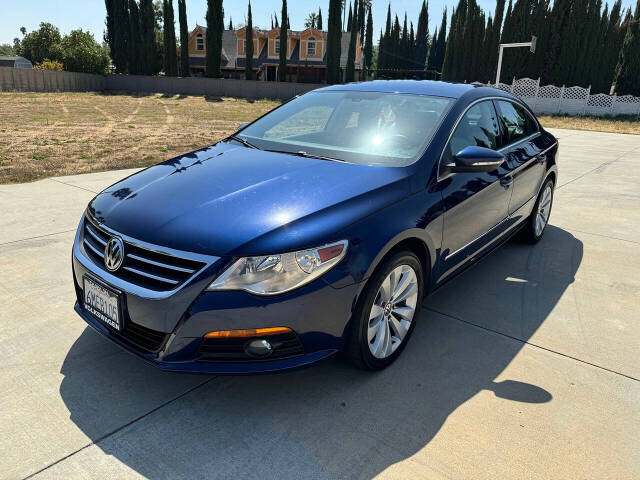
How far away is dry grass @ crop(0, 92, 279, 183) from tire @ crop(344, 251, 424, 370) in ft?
21.6

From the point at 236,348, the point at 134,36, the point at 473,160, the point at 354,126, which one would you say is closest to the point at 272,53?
the point at 134,36

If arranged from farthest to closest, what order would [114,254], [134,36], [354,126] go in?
[134,36]
[354,126]
[114,254]

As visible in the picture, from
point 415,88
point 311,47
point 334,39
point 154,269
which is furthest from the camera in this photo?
point 311,47

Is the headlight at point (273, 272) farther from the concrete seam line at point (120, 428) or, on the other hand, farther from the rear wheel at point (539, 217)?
the rear wheel at point (539, 217)

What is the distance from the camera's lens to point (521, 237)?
521cm

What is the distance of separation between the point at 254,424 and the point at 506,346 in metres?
1.74

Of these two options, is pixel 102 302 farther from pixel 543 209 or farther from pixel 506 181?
pixel 543 209

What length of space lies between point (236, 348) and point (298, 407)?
0.51 meters

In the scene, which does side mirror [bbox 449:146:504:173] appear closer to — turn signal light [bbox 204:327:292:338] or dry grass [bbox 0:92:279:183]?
turn signal light [bbox 204:327:292:338]

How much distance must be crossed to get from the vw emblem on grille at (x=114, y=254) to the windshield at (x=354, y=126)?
1384 millimetres

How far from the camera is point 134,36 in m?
41.5

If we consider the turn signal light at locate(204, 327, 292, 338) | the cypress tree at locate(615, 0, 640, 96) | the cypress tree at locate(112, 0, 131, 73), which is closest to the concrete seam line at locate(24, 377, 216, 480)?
the turn signal light at locate(204, 327, 292, 338)

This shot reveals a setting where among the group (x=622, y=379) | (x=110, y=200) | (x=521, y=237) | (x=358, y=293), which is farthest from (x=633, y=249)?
(x=110, y=200)

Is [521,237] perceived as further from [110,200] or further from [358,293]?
[110,200]
